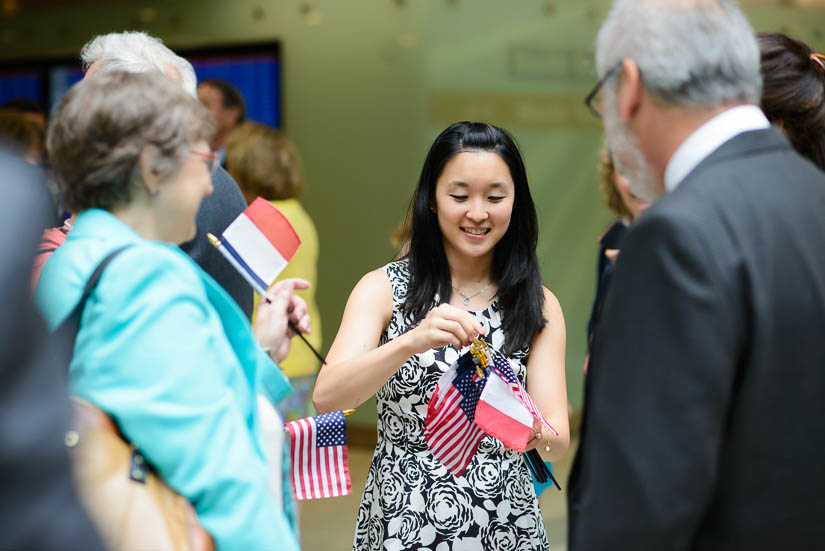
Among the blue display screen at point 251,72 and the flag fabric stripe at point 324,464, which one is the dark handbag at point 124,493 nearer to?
the flag fabric stripe at point 324,464

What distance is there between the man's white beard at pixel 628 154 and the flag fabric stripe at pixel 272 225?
735 mm

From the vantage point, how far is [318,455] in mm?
2213

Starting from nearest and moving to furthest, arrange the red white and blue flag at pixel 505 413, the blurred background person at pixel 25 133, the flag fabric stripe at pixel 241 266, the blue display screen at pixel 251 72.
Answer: the flag fabric stripe at pixel 241 266 < the red white and blue flag at pixel 505 413 < the blurred background person at pixel 25 133 < the blue display screen at pixel 251 72

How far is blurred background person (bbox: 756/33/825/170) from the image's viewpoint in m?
2.09

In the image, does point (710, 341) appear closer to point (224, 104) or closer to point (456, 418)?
point (456, 418)

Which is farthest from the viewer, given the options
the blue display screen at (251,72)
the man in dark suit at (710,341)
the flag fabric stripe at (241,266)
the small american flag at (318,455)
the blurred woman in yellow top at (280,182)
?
the blue display screen at (251,72)

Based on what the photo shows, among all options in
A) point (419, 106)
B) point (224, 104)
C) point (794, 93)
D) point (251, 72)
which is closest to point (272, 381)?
point (794, 93)

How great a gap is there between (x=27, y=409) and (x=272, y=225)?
1164mm

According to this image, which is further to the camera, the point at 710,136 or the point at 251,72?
the point at 251,72

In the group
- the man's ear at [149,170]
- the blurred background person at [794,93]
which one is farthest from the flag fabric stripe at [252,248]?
the blurred background person at [794,93]

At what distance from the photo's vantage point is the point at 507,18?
7.25 metres

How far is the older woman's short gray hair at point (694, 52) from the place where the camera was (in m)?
1.51

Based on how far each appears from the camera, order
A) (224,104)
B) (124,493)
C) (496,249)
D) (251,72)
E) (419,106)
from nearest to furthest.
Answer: (124,493) < (496,249) < (224,104) < (419,106) < (251,72)

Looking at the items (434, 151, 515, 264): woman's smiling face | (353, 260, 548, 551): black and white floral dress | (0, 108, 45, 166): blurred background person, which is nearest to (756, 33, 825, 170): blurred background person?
(434, 151, 515, 264): woman's smiling face
